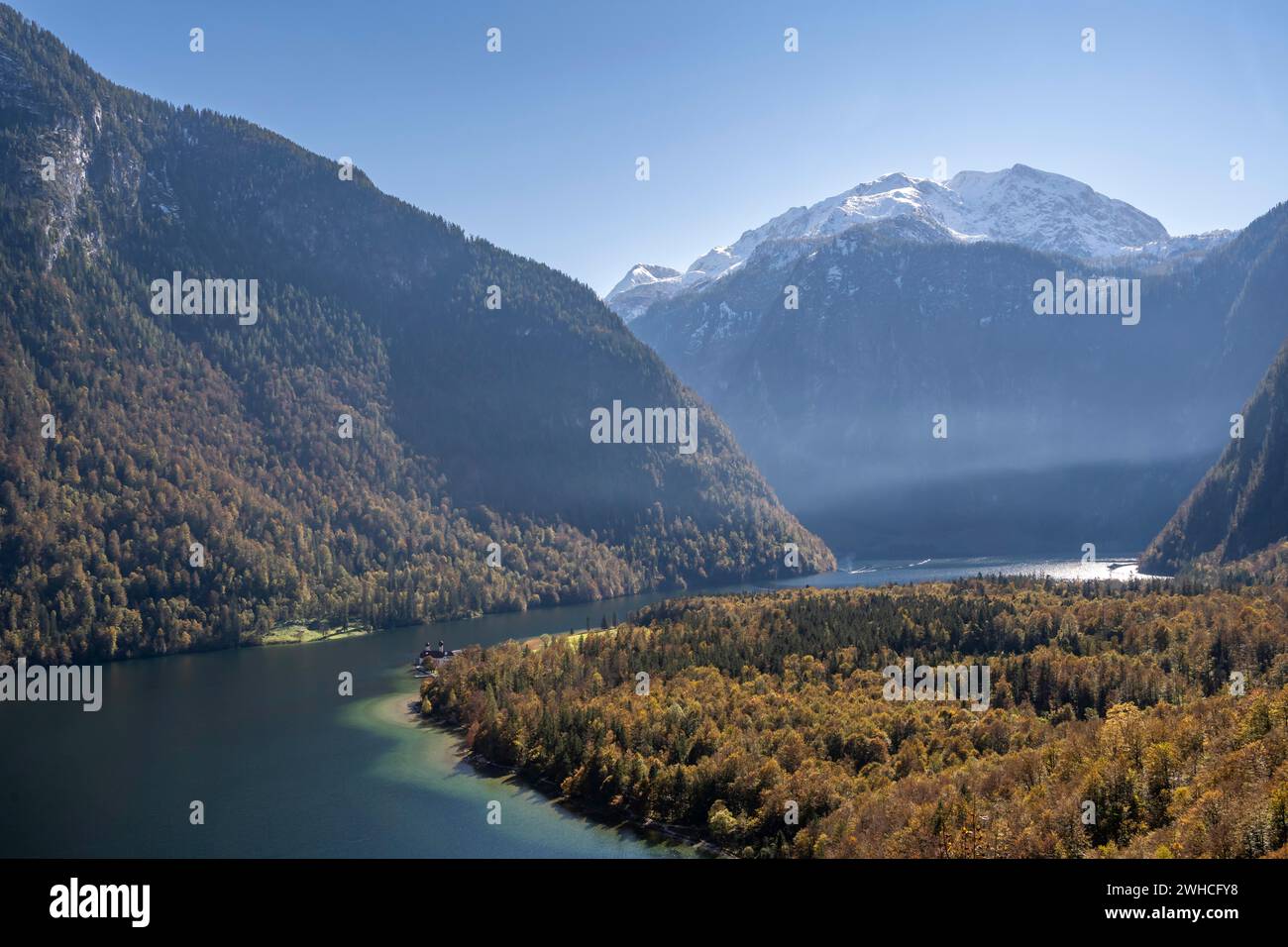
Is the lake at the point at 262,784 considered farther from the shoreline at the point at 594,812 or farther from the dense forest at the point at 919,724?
the dense forest at the point at 919,724

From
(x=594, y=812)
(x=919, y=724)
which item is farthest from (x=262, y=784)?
(x=919, y=724)

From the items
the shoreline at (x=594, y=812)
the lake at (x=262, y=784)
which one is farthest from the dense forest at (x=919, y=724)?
the lake at (x=262, y=784)

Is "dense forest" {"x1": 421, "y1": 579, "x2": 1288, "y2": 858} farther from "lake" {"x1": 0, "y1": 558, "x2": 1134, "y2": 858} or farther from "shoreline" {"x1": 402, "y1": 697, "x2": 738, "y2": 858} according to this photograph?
"lake" {"x1": 0, "y1": 558, "x2": 1134, "y2": 858}

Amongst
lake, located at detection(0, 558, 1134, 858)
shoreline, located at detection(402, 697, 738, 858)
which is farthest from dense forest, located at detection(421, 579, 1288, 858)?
lake, located at detection(0, 558, 1134, 858)

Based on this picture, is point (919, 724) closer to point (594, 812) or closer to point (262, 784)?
point (594, 812)

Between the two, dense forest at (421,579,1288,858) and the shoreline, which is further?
the shoreline
